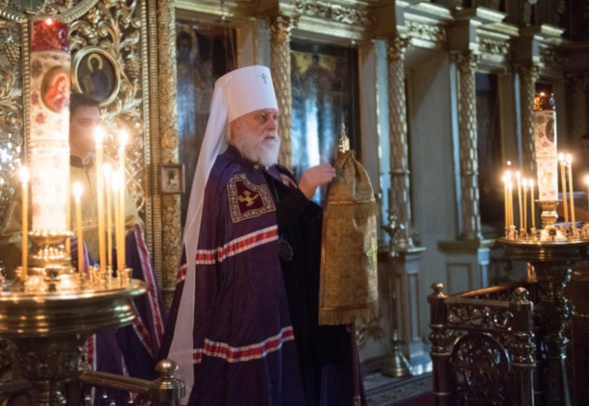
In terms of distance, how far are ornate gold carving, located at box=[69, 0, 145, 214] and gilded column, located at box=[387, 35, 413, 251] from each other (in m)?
2.54

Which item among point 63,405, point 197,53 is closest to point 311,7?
point 197,53

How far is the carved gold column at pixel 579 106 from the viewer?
895 cm

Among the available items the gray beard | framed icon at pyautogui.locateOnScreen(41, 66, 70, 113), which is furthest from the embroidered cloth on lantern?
framed icon at pyautogui.locateOnScreen(41, 66, 70, 113)

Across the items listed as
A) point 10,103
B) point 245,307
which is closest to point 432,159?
point 10,103

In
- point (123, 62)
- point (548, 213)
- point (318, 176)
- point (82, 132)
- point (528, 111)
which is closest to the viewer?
point (318, 176)

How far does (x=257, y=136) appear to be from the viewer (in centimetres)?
334

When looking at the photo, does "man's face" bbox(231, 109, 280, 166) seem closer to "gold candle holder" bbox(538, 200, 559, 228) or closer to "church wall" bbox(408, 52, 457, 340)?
"gold candle holder" bbox(538, 200, 559, 228)

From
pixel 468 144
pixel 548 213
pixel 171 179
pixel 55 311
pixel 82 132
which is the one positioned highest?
pixel 468 144

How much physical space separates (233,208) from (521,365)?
150 cm

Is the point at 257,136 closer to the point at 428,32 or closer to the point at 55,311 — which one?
the point at 55,311

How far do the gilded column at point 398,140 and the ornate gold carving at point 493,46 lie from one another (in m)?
1.52

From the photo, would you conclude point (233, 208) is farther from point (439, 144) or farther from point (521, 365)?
Answer: point (439, 144)

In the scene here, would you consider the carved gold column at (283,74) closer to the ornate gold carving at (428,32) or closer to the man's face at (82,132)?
the ornate gold carving at (428,32)

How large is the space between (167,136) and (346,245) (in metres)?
1.85
